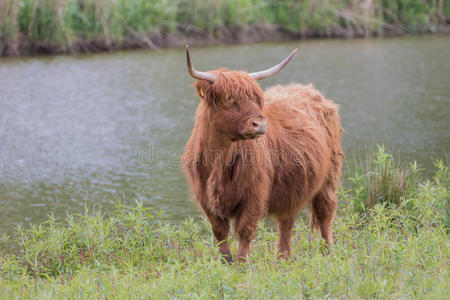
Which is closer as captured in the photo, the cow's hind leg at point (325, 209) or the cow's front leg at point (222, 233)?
the cow's front leg at point (222, 233)

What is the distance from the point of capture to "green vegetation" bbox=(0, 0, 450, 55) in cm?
2155

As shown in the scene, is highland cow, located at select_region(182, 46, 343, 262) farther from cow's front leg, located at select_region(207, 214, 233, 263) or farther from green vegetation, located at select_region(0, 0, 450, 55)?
green vegetation, located at select_region(0, 0, 450, 55)

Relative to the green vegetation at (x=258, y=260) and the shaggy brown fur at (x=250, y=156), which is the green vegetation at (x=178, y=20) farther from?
Result: the shaggy brown fur at (x=250, y=156)

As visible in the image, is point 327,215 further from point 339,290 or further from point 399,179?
point 339,290

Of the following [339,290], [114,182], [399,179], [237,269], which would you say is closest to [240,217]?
[237,269]

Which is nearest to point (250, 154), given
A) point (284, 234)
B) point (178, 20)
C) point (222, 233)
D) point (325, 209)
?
point (222, 233)

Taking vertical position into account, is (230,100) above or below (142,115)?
above

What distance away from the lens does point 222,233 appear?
4.64 m

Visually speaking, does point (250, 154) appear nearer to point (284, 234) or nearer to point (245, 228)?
point (245, 228)

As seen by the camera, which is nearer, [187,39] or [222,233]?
[222,233]

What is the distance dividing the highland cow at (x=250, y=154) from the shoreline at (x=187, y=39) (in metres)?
18.1

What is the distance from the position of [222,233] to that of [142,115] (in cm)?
834

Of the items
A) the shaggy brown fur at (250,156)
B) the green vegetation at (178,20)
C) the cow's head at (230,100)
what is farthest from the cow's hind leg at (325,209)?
the green vegetation at (178,20)

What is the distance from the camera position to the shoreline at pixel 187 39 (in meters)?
21.6
